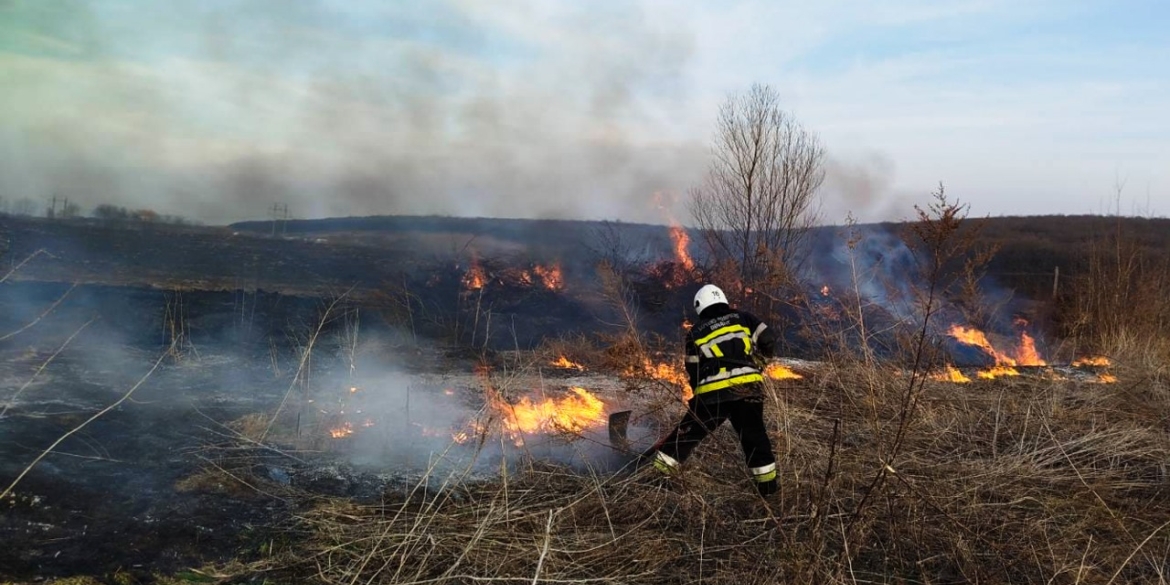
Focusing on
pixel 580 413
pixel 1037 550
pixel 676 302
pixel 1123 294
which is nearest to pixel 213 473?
pixel 580 413

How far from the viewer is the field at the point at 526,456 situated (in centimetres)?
399

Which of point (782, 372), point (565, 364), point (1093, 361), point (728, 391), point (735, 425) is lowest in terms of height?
point (565, 364)

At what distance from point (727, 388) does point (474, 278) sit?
12275mm

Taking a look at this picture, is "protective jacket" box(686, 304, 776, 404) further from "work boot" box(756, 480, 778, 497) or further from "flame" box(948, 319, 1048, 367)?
"flame" box(948, 319, 1048, 367)

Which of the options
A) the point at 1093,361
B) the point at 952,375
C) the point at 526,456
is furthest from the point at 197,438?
the point at 1093,361

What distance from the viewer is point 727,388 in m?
5.16

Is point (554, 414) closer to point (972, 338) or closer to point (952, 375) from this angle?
point (952, 375)

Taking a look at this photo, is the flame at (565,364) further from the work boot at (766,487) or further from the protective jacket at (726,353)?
the work boot at (766,487)

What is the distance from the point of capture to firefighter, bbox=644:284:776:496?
4.98 m

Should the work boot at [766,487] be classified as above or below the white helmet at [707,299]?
below

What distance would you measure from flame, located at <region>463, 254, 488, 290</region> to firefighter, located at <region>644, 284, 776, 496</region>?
454 inches

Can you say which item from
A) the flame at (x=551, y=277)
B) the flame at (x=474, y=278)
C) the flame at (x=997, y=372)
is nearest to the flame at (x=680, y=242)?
the flame at (x=551, y=277)

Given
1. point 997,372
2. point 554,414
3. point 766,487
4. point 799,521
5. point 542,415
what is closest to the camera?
point 799,521

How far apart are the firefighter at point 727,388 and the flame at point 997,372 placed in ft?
20.5
